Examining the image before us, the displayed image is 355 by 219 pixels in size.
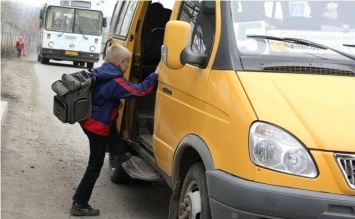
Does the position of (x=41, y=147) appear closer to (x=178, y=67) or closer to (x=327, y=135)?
(x=178, y=67)

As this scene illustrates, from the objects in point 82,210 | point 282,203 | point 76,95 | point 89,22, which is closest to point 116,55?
point 76,95

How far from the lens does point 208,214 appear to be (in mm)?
3857

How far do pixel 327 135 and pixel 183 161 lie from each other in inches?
57.0

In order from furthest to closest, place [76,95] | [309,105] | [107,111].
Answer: [107,111] → [76,95] → [309,105]

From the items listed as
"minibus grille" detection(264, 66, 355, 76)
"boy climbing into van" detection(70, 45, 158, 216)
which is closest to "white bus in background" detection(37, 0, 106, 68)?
"boy climbing into van" detection(70, 45, 158, 216)

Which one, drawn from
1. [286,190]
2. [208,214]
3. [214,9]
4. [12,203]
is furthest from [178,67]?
[12,203]

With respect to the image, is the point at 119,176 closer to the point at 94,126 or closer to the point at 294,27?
the point at 94,126

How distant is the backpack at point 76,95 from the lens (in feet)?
17.5

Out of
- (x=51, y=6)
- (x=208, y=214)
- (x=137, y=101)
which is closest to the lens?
(x=208, y=214)

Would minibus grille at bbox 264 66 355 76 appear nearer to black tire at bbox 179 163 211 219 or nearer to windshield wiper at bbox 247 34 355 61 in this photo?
windshield wiper at bbox 247 34 355 61

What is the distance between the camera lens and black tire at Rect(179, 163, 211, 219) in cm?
390

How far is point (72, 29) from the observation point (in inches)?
1093

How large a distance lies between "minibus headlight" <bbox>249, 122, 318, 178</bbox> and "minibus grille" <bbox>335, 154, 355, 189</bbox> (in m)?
0.15

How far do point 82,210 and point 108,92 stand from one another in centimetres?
123
